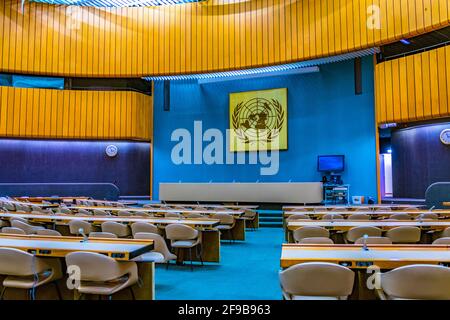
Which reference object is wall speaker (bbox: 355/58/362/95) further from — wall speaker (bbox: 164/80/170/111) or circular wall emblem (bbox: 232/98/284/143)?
wall speaker (bbox: 164/80/170/111)

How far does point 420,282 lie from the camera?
2.50 meters

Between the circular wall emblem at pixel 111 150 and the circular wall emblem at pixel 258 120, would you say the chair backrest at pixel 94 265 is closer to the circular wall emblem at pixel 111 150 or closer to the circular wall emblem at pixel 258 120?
the circular wall emblem at pixel 258 120

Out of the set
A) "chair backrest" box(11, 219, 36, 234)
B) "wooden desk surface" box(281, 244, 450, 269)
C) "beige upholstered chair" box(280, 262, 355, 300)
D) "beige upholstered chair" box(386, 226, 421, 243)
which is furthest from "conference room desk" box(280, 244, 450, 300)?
"chair backrest" box(11, 219, 36, 234)

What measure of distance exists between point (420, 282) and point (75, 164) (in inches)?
581

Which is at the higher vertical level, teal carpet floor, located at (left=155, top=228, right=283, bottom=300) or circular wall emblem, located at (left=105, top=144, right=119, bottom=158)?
circular wall emblem, located at (left=105, top=144, right=119, bottom=158)

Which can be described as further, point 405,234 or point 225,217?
point 225,217

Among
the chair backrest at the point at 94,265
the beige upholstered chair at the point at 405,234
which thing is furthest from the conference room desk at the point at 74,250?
the beige upholstered chair at the point at 405,234

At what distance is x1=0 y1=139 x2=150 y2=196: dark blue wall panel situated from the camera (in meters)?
14.6

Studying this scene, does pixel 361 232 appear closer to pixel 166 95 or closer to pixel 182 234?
pixel 182 234

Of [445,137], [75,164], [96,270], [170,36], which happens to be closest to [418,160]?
[445,137]

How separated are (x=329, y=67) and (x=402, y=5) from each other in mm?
3279

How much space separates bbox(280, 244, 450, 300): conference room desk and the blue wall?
32.1 feet

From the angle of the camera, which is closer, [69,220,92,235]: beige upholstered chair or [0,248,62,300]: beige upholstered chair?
[0,248,62,300]: beige upholstered chair
